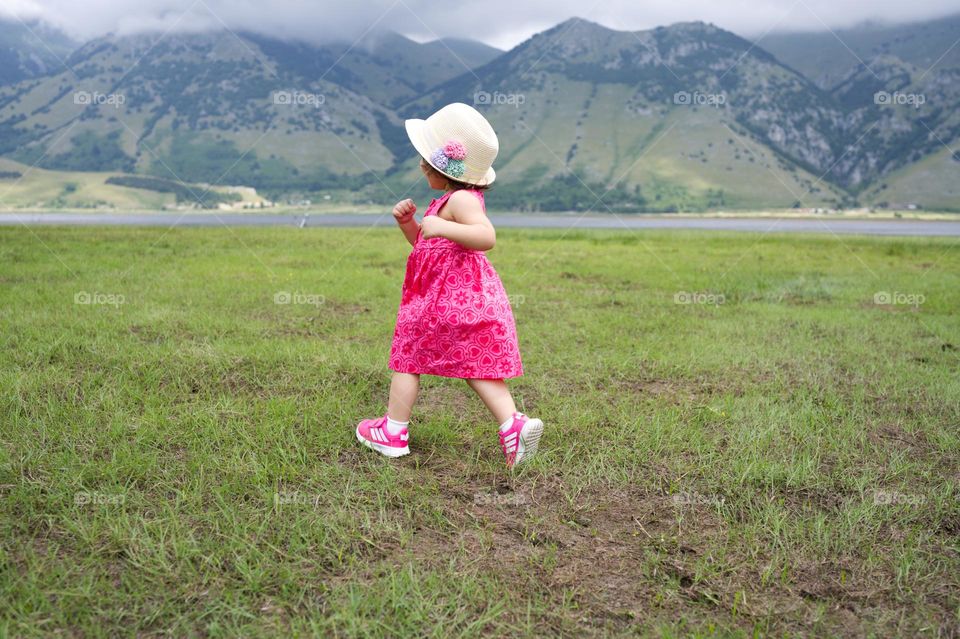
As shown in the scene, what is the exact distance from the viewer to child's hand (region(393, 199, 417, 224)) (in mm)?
3928

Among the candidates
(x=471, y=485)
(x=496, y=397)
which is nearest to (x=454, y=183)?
(x=496, y=397)

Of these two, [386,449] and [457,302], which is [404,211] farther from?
[386,449]

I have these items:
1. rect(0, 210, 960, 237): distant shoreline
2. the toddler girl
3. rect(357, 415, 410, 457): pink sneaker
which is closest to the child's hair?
the toddler girl

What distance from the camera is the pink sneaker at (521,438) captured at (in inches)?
152

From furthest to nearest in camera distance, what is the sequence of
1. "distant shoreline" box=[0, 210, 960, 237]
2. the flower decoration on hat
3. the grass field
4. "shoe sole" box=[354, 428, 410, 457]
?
"distant shoreline" box=[0, 210, 960, 237]
"shoe sole" box=[354, 428, 410, 457]
the flower decoration on hat
the grass field

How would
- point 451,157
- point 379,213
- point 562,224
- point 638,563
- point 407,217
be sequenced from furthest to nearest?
point 379,213 < point 562,224 < point 407,217 < point 451,157 < point 638,563

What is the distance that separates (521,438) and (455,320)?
2.59 ft

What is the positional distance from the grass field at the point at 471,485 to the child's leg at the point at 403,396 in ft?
0.95

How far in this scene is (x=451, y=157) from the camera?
3865 mm

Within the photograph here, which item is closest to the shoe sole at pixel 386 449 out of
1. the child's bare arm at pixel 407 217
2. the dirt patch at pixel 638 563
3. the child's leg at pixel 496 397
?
the dirt patch at pixel 638 563

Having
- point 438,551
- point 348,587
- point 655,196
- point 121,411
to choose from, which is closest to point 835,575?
point 438,551

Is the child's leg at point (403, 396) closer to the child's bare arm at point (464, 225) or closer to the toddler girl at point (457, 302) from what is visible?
the toddler girl at point (457, 302)

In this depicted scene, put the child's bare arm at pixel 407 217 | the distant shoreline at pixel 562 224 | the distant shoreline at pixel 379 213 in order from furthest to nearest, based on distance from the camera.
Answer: the distant shoreline at pixel 379 213
the distant shoreline at pixel 562 224
the child's bare arm at pixel 407 217

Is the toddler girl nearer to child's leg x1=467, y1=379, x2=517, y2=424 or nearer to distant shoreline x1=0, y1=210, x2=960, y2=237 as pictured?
child's leg x1=467, y1=379, x2=517, y2=424
